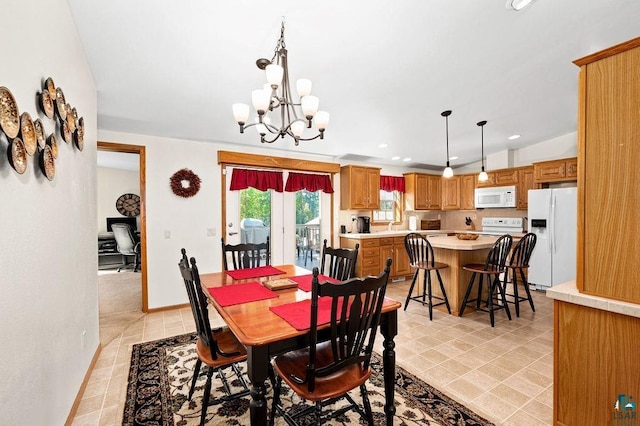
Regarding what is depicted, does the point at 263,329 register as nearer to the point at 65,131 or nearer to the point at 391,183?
the point at 65,131

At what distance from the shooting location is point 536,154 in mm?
5363

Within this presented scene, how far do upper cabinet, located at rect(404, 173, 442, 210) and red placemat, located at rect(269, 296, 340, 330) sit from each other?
4.90 m

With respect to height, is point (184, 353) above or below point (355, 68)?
below

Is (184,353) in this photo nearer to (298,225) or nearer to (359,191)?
(298,225)

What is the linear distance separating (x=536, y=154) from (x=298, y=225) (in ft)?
15.4

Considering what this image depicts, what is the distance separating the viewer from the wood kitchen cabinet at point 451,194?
249 inches

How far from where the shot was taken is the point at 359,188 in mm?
5391

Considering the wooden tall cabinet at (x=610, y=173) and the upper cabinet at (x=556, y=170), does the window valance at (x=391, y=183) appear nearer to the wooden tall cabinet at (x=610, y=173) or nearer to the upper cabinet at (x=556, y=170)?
the upper cabinet at (x=556, y=170)

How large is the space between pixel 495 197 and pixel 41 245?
6394 millimetres

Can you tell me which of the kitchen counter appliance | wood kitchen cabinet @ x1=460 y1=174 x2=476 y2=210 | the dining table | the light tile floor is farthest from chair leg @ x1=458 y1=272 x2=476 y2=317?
wood kitchen cabinet @ x1=460 y1=174 x2=476 y2=210

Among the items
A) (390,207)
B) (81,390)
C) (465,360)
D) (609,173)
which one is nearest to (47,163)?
(81,390)

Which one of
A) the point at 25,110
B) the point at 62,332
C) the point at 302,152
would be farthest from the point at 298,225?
the point at 25,110

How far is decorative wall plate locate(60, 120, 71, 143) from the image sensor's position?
5.43 feet

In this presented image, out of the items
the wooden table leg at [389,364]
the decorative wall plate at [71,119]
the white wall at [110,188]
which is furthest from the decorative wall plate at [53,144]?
the white wall at [110,188]
